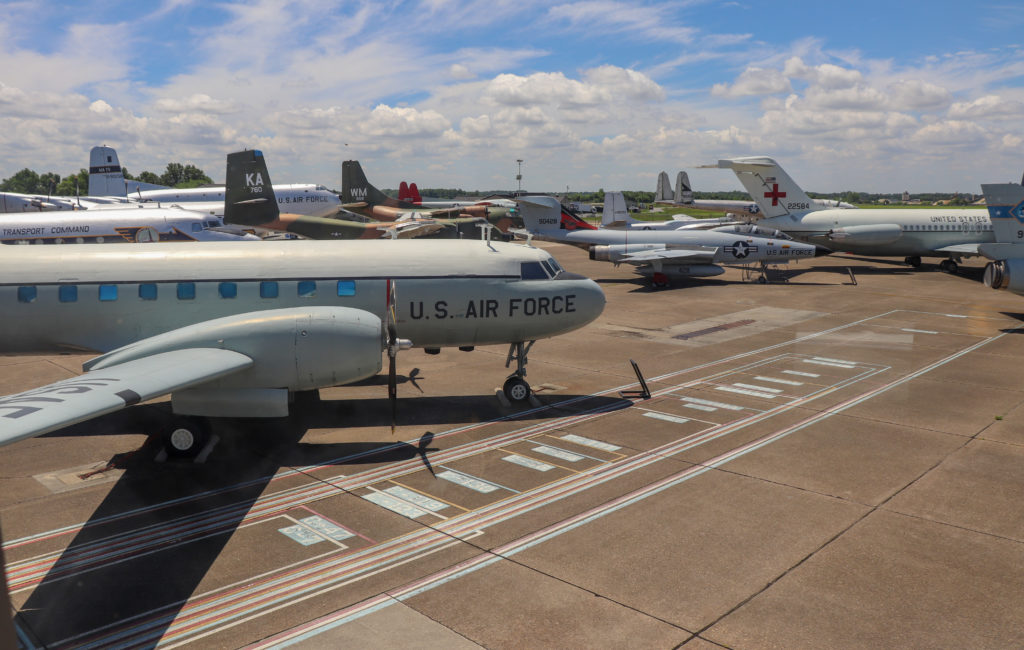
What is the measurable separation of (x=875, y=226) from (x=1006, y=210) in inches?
739

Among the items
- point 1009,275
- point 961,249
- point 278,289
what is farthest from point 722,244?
point 278,289

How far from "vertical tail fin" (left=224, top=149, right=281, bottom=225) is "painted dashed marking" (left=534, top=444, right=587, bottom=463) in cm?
3166

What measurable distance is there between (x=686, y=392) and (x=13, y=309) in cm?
1657

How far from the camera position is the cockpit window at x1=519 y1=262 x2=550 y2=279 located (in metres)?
16.8

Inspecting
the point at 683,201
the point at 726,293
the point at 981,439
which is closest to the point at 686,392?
the point at 981,439

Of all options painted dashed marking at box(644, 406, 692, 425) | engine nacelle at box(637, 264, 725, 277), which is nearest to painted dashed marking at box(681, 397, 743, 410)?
painted dashed marking at box(644, 406, 692, 425)

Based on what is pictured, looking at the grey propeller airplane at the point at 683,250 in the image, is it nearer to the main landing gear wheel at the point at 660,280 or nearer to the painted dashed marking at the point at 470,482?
the main landing gear wheel at the point at 660,280

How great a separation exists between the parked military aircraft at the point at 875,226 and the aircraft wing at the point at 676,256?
34.1 ft

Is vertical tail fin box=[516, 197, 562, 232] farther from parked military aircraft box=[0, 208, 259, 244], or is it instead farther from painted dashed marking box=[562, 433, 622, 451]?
painted dashed marking box=[562, 433, 622, 451]

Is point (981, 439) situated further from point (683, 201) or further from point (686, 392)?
point (683, 201)

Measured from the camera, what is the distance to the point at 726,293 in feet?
122

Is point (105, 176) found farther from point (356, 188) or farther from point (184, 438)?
point (184, 438)

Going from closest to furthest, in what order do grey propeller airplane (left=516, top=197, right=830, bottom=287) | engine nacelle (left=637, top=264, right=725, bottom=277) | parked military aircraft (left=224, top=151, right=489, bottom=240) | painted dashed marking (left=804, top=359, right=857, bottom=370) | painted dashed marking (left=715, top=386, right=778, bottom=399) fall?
painted dashed marking (left=715, top=386, right=778, bottom=399), painted dashed marking (left=804, top=359, right=857, bottom=370), grey propeller airplane (left=516, top=197, right=830, bottom=287), engine nacelle (left=637, top=264, right=725, bottom=277), parked military aircraft (left=224, top=151, right=489, bottom=240)

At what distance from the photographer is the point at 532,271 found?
55.5 feet
